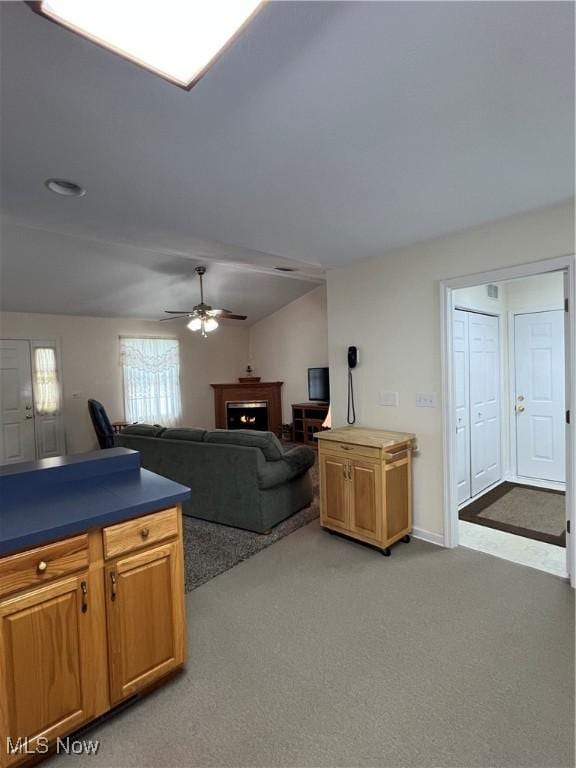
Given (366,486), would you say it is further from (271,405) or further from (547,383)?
(271,405)

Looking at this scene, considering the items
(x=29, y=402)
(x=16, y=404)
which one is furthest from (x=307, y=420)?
(x=16, y=404)

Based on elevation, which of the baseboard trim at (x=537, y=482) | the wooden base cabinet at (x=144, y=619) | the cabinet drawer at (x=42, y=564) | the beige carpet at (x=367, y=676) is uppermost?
the cabinet drawer at (x=42, y=564)

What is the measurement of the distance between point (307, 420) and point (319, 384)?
2.24 ft

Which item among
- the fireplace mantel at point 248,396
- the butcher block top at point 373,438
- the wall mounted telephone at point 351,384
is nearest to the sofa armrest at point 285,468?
the butcher block top at point 373,438

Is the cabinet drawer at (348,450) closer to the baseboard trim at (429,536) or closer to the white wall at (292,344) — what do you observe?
the baseboard trim at (429,536)

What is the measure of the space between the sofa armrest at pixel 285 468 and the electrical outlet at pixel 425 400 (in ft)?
3.87

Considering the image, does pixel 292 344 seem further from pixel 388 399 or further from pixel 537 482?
pixel 537 482

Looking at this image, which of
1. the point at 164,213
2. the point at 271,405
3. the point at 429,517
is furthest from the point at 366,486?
the point at 271,405

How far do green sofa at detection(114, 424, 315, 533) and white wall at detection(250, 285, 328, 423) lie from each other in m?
3.66

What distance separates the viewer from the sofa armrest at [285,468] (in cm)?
332

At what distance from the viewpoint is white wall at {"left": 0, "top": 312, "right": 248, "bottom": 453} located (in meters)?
5.80

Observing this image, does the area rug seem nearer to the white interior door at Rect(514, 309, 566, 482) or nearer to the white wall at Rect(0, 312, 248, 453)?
the white interior door at Rect(514, 309, 566, 482)

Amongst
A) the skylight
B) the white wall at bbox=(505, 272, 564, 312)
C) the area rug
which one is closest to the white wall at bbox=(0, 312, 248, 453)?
the area rug

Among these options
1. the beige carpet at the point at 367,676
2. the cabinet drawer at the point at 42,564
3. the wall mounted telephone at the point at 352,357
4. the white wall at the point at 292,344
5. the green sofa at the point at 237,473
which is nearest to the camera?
the cabinet drawer at the point at 42,564
